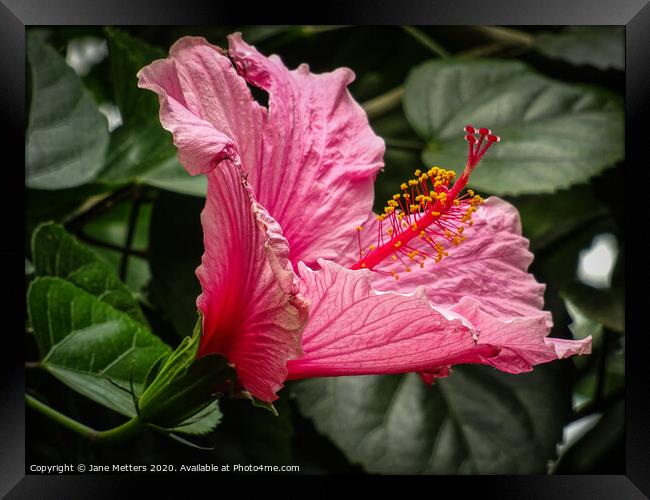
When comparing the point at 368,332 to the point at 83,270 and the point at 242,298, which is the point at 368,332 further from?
the point at 83,270

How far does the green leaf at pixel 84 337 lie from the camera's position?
0.87 meters

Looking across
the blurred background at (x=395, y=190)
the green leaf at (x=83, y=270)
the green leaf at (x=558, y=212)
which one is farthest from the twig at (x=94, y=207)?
the green leaf at (x=558, y=212)

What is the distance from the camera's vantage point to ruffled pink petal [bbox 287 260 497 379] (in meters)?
0.65

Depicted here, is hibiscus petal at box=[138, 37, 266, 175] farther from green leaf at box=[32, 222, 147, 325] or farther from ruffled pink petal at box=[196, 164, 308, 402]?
green leaf at box=[32, 222, 147, 325]

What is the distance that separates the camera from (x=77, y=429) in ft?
2.83

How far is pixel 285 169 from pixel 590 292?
0.55 metres

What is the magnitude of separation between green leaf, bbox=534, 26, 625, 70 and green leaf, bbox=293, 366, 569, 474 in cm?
44

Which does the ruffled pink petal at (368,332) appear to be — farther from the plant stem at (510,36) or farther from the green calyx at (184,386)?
the plant stem at (510,36)

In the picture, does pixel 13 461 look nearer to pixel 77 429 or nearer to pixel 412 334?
pixel 77 429

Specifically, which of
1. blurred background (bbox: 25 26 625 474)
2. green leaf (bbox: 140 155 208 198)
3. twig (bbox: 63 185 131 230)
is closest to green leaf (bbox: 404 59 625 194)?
blurred background (bbox: 25 26 625 474)

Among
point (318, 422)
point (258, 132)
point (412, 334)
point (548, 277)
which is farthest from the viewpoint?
point (548, 277)

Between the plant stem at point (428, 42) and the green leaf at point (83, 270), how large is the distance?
0.55 metres
